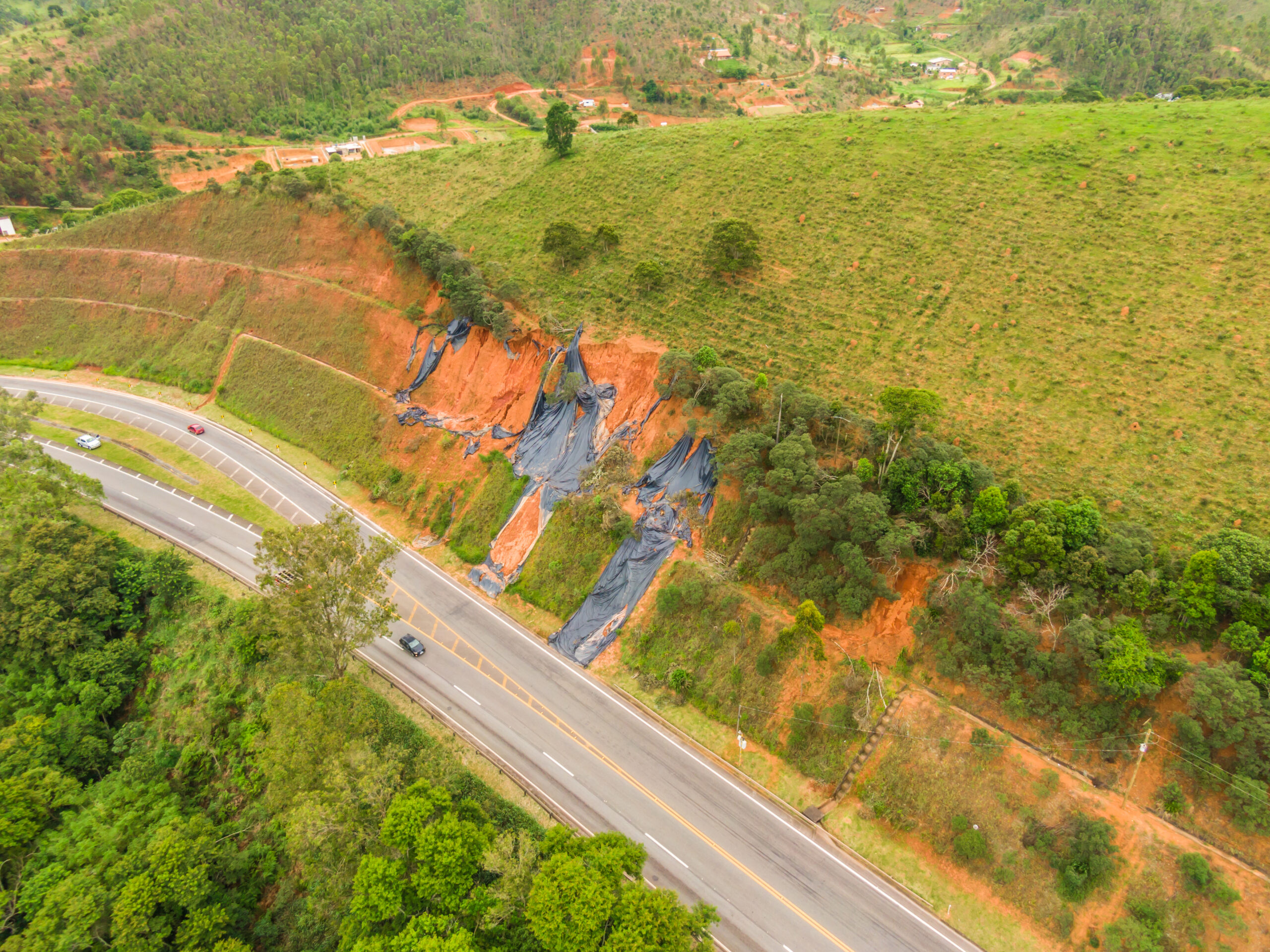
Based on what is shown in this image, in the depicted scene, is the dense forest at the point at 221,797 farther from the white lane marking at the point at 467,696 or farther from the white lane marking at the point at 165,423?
the white lane marking at the point at 165,423

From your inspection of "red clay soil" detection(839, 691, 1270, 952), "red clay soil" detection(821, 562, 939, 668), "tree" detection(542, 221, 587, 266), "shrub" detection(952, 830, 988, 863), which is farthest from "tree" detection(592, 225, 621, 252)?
"shrub" detection(952, 830, 988, 863)

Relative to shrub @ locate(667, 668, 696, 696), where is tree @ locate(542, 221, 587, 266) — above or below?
above

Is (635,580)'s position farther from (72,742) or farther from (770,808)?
(72,742)

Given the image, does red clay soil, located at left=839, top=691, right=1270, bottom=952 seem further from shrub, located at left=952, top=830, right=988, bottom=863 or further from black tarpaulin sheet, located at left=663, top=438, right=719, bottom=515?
black tarpaulin sheet, located at left=663, top=438, right=719, bottom=515

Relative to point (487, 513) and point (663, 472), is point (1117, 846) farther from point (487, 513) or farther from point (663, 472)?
point (487, 513)

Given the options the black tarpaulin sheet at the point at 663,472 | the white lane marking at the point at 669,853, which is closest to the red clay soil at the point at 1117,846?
the white lane marking at the point at 669,853

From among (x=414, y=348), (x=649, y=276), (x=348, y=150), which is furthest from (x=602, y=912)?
(x=348, y=150)
